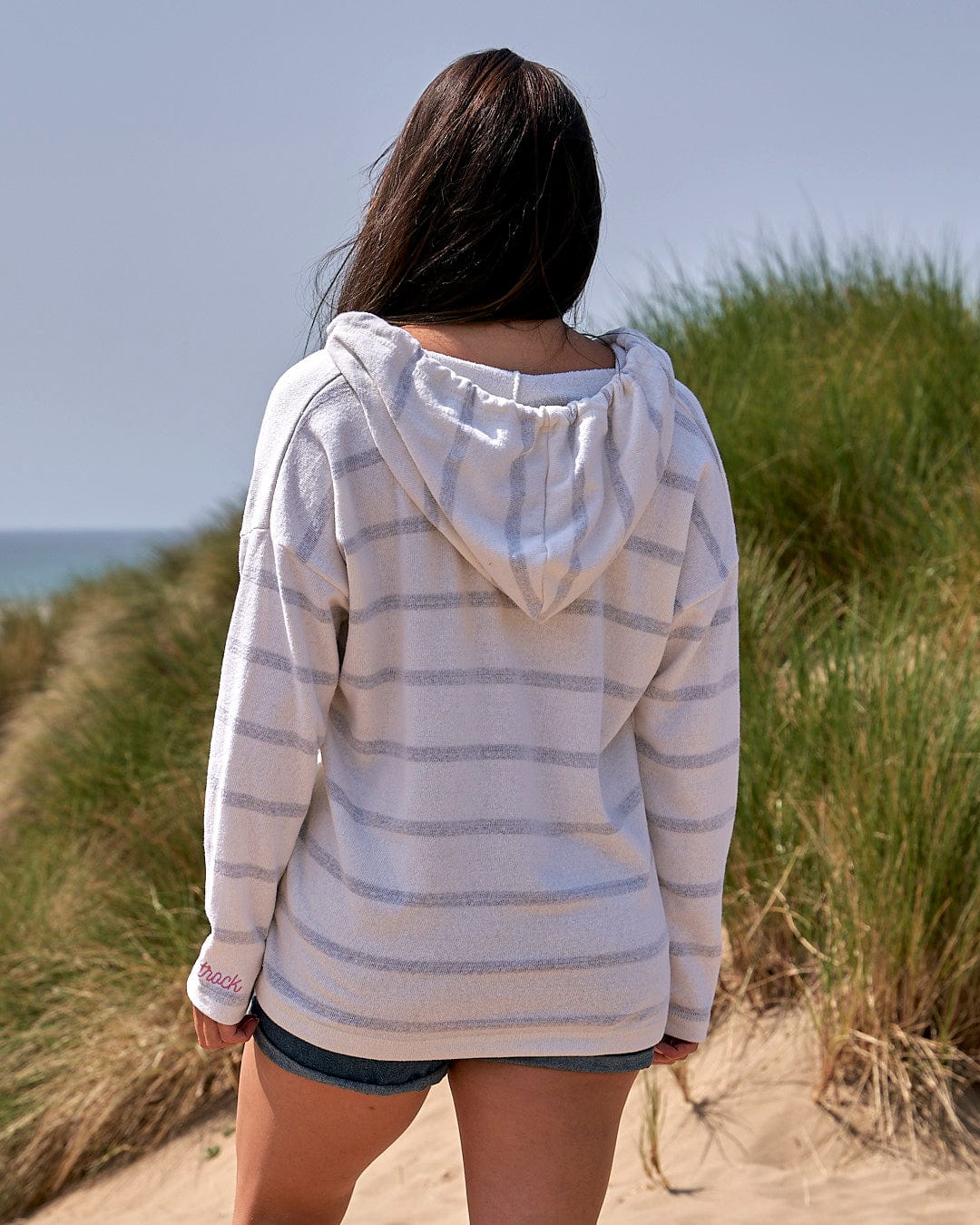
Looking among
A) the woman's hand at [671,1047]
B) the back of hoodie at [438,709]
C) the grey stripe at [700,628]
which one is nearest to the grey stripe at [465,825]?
the back of hoodie at [438,709]

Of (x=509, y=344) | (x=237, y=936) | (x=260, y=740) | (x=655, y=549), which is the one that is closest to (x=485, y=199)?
(x=509, y=344)

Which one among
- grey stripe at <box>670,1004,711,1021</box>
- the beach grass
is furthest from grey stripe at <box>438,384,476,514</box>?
the beach grass

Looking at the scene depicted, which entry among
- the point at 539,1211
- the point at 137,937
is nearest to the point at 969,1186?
the point at 539,1211

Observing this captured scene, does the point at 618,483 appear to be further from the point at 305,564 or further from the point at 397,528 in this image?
the point at 305,564

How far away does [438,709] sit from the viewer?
125 centimetres

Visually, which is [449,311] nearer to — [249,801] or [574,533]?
[574,533]

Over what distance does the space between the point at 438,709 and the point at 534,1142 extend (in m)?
0.46

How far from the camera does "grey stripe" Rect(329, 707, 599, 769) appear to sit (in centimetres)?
124

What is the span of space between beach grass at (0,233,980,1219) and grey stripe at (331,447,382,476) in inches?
75.3

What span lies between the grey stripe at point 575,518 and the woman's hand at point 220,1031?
0.59m

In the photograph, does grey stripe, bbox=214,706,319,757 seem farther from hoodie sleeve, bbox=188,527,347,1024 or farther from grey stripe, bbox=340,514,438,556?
grey stripe, bbox=340,514,438,556

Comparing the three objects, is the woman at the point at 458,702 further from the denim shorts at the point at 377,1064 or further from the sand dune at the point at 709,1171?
the sand dune at the point at 709,1171

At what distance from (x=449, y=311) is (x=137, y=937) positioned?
10.1 feet

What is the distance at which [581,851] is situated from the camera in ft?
4.17
